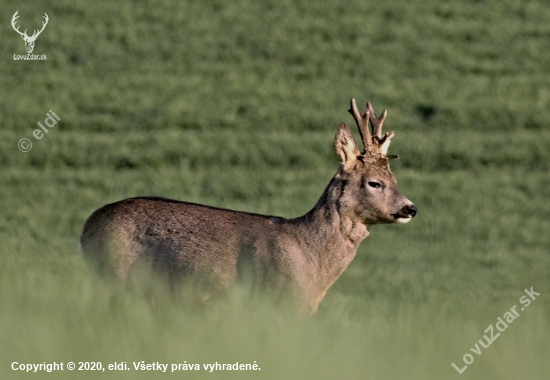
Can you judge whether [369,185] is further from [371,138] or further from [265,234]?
[265,234]

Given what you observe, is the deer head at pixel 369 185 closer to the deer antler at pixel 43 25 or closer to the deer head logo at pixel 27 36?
the deer head logo at pixel 27 36

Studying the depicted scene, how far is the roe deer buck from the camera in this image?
7.60 metres

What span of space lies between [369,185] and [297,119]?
10.5m

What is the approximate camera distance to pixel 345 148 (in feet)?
26.5

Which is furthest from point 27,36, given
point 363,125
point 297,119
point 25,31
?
point 363,125

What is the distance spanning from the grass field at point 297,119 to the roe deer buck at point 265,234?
2.58 m

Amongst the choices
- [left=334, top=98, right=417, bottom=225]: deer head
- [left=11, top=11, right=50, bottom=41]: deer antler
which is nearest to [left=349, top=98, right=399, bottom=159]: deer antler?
[left=334, top=98, right=417, bottom=225]: deer head

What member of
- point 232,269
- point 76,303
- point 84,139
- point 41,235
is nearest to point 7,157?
point 84,139

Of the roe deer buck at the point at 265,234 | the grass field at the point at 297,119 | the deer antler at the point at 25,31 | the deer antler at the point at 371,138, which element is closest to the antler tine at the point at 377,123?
the deer antler at the point at 371,138

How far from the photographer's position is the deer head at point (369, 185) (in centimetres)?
789

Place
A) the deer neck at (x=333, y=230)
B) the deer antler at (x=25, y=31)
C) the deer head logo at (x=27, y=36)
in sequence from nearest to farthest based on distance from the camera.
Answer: the deer neck at (x=333, y=230) < the deer head logo at (x=27, y=36) < the deer antler at (x=25, y=31)

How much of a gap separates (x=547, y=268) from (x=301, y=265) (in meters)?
7.54

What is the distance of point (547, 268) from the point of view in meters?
14.3

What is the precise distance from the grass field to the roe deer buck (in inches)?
101
